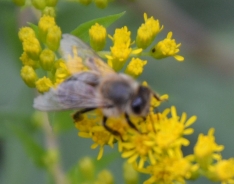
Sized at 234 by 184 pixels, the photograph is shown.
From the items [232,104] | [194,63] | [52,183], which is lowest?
[52,183]

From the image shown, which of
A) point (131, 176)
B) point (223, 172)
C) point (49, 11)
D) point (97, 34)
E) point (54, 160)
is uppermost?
point (49, 11)

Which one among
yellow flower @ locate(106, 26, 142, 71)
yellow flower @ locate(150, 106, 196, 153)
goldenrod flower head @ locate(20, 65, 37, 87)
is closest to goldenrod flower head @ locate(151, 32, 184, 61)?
yellow flower @ locate(106, 26, 142, 71)

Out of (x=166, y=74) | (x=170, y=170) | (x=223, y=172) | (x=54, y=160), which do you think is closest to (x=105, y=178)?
(x=54, y=160)

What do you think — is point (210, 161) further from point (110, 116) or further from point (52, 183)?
point (52, 183)

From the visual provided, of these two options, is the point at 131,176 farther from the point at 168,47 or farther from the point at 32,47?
the point at 32,47

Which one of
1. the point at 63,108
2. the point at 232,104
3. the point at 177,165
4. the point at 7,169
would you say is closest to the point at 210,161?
the point at 177,165
